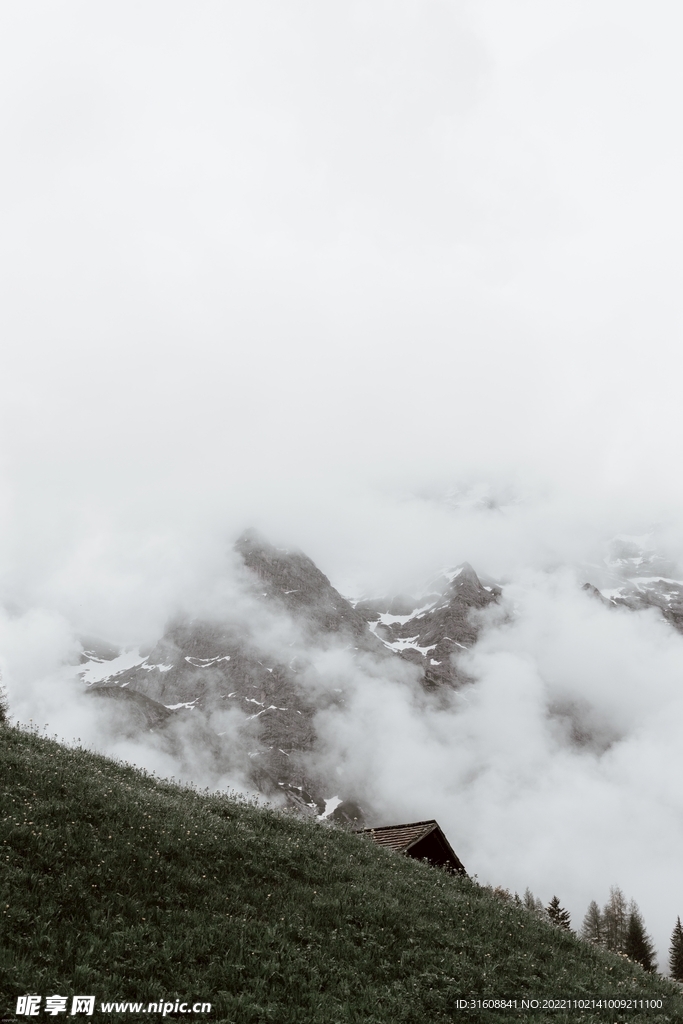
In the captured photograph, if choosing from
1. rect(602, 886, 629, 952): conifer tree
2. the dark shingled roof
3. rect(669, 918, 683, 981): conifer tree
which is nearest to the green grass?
the dark shingled roof

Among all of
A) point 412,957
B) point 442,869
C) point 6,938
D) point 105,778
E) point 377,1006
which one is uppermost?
point 442,869

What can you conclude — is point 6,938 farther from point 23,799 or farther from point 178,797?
point 178,797

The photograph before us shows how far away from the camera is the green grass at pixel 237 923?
1127 centimetres

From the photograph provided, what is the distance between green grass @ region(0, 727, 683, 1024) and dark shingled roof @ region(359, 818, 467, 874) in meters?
6.15

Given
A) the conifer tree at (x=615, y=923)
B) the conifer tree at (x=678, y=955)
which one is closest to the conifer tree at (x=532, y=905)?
the conifer tree at (x=615, y=923)

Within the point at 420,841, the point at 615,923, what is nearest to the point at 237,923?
the point at 420,841

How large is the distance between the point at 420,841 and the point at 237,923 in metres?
16.7

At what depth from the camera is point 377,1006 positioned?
1227cm

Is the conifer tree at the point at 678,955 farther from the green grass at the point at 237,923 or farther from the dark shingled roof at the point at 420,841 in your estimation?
the green grass at the point at 237,923

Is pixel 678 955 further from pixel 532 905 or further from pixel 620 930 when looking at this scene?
pixel 620 930

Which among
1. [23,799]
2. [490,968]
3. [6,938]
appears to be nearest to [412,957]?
[490,968]

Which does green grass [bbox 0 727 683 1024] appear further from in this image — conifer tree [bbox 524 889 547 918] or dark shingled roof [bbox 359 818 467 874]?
dark shingled roof [bbox 359 818 467 874]

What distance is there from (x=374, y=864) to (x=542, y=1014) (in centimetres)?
810

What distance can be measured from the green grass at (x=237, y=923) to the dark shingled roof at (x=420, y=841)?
20.2 feet
